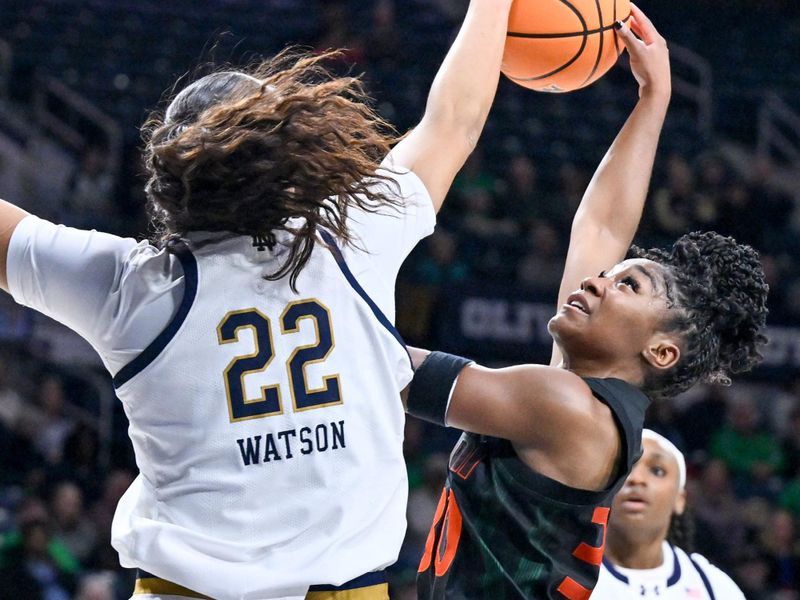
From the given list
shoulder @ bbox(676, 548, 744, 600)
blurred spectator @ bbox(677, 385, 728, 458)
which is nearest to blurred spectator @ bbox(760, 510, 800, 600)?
blurred spectator @ bbox(677, 385, 728, 458)

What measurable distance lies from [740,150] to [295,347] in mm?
10019

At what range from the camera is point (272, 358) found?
198 centimetres

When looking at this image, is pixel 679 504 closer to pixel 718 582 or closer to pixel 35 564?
pixel 718 582

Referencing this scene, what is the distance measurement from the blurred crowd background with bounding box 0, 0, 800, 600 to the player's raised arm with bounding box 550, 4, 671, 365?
12.7 feet

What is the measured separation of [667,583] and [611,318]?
1.78m

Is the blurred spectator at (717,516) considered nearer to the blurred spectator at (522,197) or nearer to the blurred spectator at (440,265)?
the blurred spectator at (440,265)

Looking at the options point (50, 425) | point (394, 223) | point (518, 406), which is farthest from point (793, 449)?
point (394, 223)

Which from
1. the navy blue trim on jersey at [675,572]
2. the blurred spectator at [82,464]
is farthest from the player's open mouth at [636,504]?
the blurred spectator at [82,464]

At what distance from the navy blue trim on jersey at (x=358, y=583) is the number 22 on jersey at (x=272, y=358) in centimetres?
31

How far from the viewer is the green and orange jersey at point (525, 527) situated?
2.54 meters

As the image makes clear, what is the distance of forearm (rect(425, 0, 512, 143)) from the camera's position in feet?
7.55

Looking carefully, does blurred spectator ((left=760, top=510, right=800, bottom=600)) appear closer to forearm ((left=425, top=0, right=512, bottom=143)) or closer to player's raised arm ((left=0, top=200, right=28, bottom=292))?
forearm ((left=425, top=0, right=512, bottom=143))

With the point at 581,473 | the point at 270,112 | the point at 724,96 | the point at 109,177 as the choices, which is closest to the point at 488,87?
the point at 270,112

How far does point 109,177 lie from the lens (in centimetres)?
896
